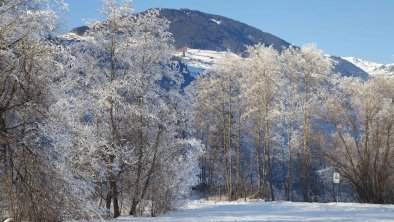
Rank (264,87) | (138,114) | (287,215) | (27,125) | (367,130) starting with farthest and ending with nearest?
(264,87) → (367,130) → (287,215) → (138,114) → (27,125)

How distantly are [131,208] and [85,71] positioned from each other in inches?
252

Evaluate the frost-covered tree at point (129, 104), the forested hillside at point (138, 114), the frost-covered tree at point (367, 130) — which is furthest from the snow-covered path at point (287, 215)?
the frost-covered tree at point (367, 130)

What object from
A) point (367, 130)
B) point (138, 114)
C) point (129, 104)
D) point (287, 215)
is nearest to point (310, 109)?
point (367, 130)

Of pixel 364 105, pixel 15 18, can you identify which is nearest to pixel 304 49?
pixel 364 105

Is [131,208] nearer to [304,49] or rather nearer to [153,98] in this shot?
[153,98]

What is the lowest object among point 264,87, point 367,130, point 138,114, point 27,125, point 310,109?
A: point 27,125

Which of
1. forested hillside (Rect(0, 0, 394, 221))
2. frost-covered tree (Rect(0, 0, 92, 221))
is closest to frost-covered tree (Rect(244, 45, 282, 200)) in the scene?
forested hillside (Rect(0, 0, 394, 221))

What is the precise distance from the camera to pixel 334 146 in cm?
3388

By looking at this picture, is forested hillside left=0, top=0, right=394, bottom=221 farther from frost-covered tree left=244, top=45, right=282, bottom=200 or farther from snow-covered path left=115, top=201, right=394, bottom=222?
snow-covered path left=115, top=201, right=394, bottom=222

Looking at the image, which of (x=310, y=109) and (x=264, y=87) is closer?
(x=264, y=87)

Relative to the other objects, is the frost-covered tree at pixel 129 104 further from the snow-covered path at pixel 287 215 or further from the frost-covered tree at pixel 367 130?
the frost-covered tree at pixel 367 130

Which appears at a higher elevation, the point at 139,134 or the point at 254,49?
the point at 254,49

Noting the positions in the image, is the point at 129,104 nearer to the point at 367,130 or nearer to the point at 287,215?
the point at 287,215

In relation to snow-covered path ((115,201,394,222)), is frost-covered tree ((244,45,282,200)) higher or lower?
higher
